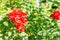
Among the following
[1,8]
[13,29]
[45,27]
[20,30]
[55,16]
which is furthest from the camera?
[1,8]

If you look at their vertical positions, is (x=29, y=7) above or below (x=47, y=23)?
above

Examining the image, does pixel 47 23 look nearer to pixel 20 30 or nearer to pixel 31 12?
pixel 31 12

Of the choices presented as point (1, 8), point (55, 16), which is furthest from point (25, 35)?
point (1, 8)

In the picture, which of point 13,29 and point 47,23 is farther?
point 47,23

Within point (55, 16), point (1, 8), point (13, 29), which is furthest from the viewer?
point (1, 8)

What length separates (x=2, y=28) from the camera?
3717mm

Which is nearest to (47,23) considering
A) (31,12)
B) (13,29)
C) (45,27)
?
(45,27)

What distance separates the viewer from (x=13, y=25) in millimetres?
3623

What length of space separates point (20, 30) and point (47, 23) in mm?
879

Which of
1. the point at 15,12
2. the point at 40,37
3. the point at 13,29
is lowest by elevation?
the point at 40,37

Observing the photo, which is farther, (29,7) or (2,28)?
(29,7)

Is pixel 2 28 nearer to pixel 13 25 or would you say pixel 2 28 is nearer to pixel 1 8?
pixel 13 25

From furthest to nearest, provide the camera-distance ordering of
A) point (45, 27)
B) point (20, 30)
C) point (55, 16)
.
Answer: point (45, 27) → point (55, 16) → point (20, 30)

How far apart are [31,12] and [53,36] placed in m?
0.56
